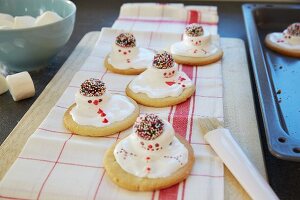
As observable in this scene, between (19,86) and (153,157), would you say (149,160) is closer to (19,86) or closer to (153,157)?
(153,157)

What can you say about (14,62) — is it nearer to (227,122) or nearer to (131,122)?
(131,122)

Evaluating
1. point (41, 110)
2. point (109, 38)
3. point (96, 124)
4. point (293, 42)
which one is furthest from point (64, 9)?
point (293, 42)

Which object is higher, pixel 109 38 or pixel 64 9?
pixel 64 9

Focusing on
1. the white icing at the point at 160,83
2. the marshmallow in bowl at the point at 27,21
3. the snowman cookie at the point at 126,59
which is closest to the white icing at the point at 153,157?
the white icing at the point at 160,83

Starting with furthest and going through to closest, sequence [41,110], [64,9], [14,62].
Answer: [64,9] < [14,62] < [41,110]

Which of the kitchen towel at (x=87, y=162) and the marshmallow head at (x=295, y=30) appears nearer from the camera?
the kitchen towel at (x=87, y=162)

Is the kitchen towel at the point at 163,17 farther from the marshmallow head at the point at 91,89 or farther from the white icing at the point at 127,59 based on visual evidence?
the marshmallow head at the point at 91,89
